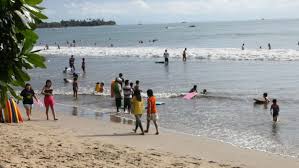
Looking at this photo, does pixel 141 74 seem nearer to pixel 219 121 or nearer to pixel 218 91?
pixel 218 91

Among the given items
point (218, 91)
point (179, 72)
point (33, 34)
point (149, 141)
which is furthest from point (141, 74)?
point (33, 34)

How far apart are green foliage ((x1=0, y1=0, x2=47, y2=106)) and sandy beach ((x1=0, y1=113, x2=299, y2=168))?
134 inches

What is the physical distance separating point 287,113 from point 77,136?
887 cm

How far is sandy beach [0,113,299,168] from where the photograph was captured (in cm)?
851

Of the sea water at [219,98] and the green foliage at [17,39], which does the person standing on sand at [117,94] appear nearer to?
the sea water at [219,98]

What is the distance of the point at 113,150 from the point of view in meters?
9.80

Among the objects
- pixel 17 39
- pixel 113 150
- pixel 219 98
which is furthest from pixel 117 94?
pixel 17 39

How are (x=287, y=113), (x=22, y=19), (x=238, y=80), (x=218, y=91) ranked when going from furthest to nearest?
(x=238, y=80) → (x=218, y=91) → (x=287, y=113) → (x=22, y=19)

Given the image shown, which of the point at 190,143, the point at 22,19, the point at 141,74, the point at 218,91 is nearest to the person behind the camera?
the point at 22,19

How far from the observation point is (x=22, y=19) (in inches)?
164

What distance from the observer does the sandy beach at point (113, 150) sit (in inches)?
335

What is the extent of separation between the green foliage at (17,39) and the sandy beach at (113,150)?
134 inches

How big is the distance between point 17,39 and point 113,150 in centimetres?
584

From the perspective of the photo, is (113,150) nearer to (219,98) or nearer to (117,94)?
(117,94)
